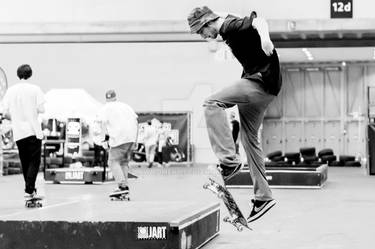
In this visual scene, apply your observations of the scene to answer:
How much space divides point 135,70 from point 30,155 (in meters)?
22.8

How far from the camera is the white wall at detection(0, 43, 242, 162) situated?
3219cm

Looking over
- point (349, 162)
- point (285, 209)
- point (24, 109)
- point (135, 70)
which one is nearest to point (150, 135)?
point (135, 70)

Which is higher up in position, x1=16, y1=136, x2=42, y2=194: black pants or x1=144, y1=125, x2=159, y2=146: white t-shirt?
x1=16, y1=136, x2=42, y2=194: black pants

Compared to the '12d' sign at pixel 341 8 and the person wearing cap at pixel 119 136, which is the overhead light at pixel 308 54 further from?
the person wearing cap at pixel 119 136

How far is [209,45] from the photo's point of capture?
104ft

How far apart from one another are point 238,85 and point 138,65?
26.6 meters

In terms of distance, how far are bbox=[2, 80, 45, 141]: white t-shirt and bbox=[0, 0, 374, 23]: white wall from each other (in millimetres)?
17075

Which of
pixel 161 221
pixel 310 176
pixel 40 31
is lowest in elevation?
pixel 310 176

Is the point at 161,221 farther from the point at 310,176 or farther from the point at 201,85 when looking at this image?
the point at 201,85

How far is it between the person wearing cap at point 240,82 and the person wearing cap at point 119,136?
5.72 meters

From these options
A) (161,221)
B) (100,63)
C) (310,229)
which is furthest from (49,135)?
(161,221)

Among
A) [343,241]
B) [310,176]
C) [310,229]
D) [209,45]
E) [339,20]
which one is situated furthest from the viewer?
[209,45]

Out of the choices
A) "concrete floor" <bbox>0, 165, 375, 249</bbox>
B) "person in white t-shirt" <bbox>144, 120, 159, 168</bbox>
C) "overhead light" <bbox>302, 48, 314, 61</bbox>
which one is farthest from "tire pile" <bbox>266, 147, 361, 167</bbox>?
"concrete floor" <bbox>0, 165, 375, 249</bbox>

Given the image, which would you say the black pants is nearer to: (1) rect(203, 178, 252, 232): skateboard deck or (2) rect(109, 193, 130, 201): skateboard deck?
(2) rect(109, 193, 130, 201): skateboard deck
